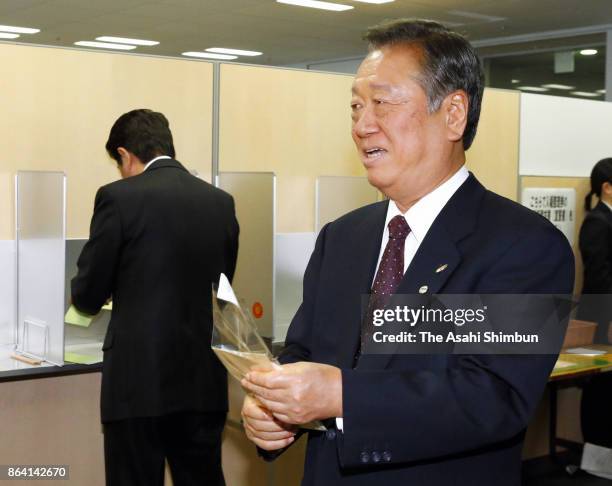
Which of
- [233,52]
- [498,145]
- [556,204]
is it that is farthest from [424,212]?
[233,52]

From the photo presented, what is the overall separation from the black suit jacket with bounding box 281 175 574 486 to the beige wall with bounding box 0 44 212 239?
1889 mm

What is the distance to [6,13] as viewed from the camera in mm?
8914

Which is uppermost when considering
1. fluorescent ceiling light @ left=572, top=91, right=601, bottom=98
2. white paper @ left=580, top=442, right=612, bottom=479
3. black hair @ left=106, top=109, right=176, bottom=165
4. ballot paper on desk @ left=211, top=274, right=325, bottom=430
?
fluorescent ceiling light @ left=572, top=91, right=601, bottom=98

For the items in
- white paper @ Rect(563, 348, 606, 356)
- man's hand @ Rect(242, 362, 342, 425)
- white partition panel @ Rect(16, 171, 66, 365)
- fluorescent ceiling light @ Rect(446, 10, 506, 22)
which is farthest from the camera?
fluorescent ceiling light @ Rect(446, 10, 506, 22)

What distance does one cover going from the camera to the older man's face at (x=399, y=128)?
1.22 metres

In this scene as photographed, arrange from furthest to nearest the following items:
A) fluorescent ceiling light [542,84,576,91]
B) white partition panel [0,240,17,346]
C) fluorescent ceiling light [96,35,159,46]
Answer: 1. fluorescent ceiling light [96,35,159,46]
2. fluorescent ceiling light [542,84,576,91]
3. white partition panel [0,240,17,346]

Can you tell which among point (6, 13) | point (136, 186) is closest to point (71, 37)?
point (6, 13)

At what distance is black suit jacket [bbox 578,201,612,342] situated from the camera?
4.13m

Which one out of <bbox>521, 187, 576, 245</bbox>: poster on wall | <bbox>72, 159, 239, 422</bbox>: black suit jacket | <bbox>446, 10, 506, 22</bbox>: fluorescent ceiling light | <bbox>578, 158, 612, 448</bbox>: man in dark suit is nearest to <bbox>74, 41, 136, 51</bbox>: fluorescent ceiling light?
<bbox>446, 10, 506, 22</bbox>: fluorescent ceiling light

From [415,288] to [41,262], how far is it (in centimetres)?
200

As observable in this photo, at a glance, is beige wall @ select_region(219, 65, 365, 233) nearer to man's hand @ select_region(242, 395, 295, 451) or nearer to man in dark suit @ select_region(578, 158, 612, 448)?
man in dark suit @ select_region(578, 158, 612, 448)

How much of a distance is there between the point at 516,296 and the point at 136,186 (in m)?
1.65

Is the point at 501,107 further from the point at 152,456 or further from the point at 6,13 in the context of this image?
the point at 6,13

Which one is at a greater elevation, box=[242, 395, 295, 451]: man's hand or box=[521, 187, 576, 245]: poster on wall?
box=[521, 187, 576, 245]: poster on wall
